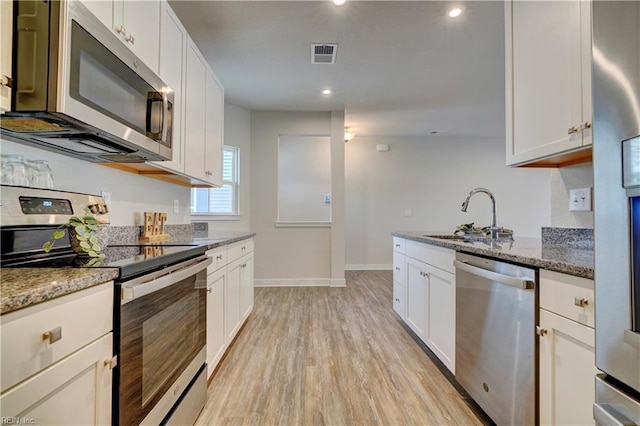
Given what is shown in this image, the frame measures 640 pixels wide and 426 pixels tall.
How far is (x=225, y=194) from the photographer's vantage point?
4281 mm

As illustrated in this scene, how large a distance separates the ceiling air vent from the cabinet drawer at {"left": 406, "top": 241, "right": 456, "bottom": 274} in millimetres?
1972

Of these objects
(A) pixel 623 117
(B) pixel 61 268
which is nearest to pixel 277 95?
(B) pixel 61 268

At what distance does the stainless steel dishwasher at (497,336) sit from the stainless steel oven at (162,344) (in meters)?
1.42

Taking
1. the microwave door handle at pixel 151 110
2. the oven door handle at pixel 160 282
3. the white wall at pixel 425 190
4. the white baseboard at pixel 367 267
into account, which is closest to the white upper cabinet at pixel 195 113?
the microwave door handle at pixel 151 110

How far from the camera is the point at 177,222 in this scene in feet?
8.32

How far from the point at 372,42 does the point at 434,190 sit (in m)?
3.95

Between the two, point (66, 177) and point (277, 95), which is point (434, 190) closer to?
point (277, 95)

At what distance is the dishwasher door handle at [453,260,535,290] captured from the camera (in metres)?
1.14

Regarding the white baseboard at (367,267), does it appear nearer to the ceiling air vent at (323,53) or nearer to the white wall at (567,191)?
the ceiling air vent at (323,53)

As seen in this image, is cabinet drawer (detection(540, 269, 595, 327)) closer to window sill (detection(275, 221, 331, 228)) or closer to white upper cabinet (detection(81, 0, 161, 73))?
white upper cabinet (detection(81, 0, 161, 73))

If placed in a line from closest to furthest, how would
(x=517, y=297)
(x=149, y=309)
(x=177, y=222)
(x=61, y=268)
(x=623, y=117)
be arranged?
(x=623, y=117) → (x=61, y=268) → (x=149, y=309) → (x=517, y=297) → (x=177, y=222)

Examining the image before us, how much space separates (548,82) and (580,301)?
109cm

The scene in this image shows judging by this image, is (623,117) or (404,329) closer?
(623,117)

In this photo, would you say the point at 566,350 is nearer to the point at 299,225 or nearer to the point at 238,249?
the point at 238,249
